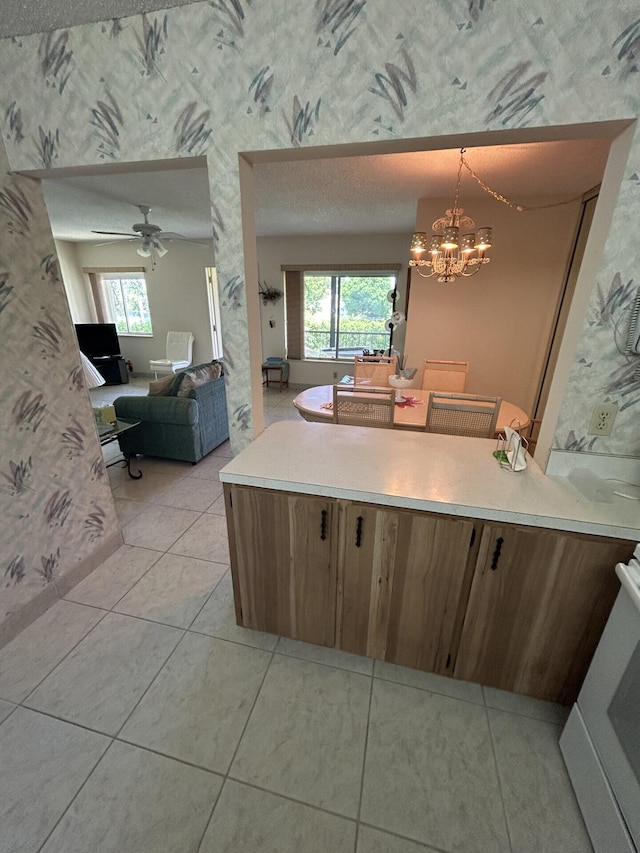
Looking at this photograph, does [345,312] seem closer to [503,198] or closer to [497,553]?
[503,198]

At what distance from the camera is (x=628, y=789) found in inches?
35.5

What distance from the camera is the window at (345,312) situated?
235 inches

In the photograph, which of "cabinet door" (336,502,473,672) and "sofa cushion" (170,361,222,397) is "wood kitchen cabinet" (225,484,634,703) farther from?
"sofa cushion" (170,361,222,397)

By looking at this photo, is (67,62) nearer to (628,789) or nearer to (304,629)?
(304,629)

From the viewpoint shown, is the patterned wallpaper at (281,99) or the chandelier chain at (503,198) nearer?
the patterned wallpaper at (281,99)

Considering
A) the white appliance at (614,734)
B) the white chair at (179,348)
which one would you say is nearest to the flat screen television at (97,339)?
the white chair at (179,348)

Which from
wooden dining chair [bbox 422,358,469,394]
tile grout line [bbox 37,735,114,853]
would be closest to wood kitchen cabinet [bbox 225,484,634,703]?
tile grout line [bbox 37,735,114,853]

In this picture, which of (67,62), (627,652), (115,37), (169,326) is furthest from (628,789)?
(169,326)

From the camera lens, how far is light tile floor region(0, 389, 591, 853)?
41.6 inches

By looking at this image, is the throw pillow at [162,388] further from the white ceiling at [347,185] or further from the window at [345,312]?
the window at [345,312]

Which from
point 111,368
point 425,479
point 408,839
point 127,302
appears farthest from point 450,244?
point 127,302

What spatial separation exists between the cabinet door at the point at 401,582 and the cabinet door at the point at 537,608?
0.26ft

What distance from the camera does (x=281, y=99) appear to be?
46.8 inches

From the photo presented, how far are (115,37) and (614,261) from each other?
6.16ft
